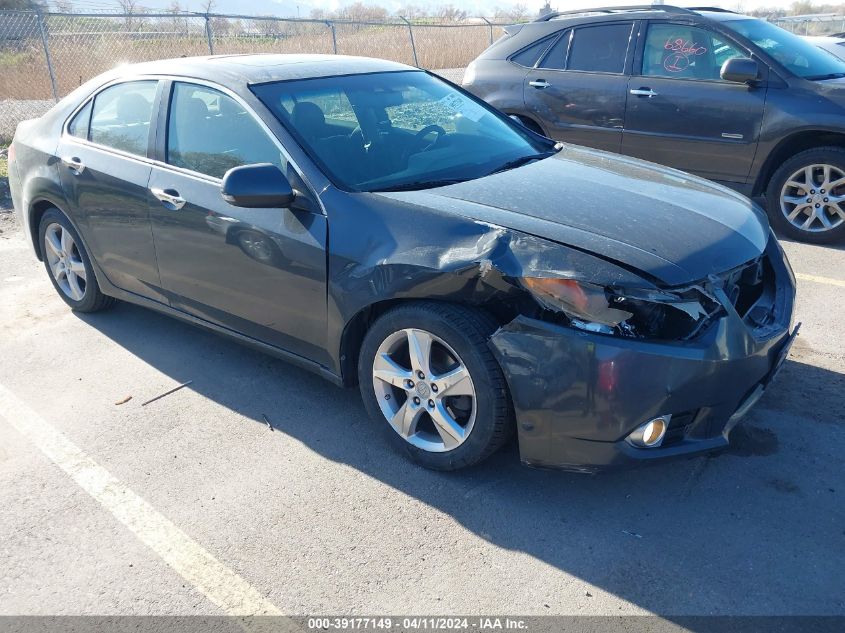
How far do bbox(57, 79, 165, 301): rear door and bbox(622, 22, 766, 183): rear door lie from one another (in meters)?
4.36

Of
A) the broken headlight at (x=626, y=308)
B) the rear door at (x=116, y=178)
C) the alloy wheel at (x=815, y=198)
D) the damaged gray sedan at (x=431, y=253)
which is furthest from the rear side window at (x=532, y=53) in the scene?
the broken headlight at (x=626, y=308)

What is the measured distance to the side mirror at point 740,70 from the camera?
6.23 meters

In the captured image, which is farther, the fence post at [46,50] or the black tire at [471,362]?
the fence post at [46,50]

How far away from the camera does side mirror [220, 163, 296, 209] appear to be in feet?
11.1

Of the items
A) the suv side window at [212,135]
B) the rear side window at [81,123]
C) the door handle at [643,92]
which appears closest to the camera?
the suv side window at [212,135]

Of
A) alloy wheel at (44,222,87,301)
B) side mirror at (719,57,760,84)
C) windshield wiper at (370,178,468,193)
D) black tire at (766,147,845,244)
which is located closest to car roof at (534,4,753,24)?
side mirror at (719,57,760,84)

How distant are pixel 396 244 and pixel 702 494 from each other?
5.30 ft

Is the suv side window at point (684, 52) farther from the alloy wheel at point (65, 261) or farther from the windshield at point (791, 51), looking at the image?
the alloy wheel at point (65, 261)

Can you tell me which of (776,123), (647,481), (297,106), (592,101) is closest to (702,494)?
(647,481)

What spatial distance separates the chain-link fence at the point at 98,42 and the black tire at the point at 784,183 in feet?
28.9

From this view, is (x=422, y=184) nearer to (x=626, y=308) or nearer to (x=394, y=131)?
(x=394, y=131)

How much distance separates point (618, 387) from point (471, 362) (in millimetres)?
579

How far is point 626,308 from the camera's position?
2.83m

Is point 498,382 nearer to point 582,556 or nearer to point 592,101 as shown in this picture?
point 582,556
